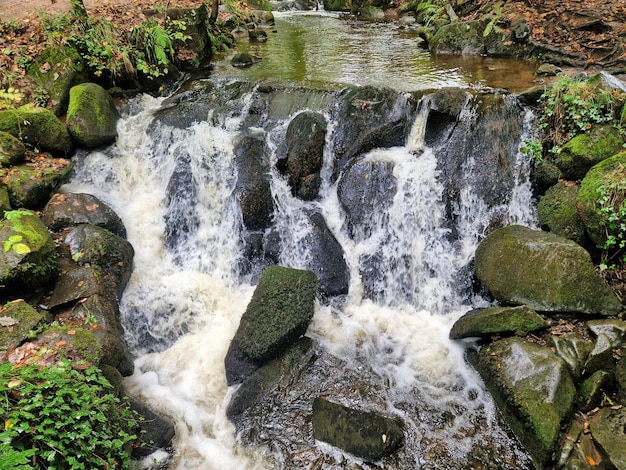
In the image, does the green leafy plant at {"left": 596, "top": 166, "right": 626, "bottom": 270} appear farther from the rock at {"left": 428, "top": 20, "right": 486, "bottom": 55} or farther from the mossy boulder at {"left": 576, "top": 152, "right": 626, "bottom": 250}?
the rock at {"left": 428, "top": 20, "right": 486, "bottom": 55}

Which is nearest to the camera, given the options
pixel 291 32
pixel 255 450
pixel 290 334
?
pixel 255 450

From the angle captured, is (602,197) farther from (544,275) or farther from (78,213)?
(78,213)

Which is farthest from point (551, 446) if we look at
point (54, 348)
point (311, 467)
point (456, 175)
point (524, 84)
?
point (524, 84)

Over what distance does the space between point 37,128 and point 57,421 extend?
6241mm

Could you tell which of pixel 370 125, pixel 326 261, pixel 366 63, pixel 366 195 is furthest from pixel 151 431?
pixel 366 63

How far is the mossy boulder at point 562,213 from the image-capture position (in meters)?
5.91

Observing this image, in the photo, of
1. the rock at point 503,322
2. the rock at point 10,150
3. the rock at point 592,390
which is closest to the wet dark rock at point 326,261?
the rock at point 503,322

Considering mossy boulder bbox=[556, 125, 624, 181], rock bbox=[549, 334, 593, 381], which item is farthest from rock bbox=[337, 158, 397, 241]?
rock bbox=[549, 334, 593, 381]

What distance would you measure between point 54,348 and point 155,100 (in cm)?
696

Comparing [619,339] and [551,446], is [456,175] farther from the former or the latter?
[551,446]

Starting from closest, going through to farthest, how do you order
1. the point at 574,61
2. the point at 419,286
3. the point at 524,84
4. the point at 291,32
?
the point at 419,286
the point at 524,84
the point at 574,61
the point at 291,32

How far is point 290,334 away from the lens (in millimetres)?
5488

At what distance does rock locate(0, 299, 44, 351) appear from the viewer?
14.1 ft

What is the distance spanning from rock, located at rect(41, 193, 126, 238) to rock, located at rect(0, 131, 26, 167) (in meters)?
0.87
